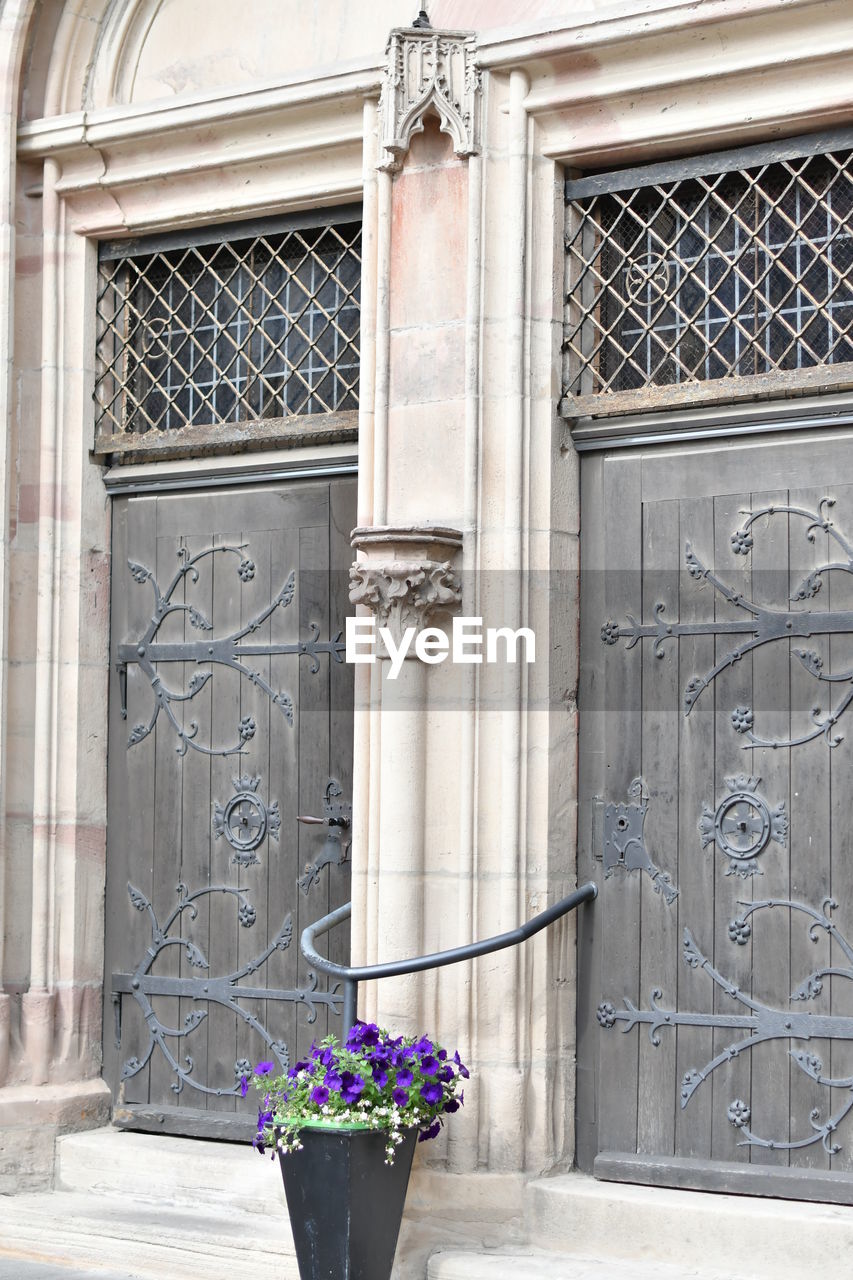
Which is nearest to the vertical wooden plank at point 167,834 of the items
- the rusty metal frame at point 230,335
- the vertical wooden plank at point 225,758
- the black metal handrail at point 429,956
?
the vertical wooden plank at point 225,758

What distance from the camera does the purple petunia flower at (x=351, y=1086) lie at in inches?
184

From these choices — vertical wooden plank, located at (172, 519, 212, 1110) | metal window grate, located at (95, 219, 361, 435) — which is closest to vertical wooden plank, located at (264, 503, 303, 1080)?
vertical wooden plank, located at (172, 519, 212, 1110)

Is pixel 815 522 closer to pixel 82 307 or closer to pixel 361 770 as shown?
pixel 361 770

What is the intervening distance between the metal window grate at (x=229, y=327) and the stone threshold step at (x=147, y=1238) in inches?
105

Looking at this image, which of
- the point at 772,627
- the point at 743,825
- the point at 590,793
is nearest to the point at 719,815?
the point at 743,825

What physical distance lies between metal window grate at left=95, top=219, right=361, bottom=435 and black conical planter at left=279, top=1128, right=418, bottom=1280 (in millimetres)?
2479

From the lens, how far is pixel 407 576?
5219mm

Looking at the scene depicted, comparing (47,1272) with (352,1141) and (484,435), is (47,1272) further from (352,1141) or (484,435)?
(484,435)

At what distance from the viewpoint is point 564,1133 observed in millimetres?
5312

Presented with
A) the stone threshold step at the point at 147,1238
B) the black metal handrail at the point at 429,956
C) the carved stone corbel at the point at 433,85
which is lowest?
the stone threshold step at the point at 147,1238

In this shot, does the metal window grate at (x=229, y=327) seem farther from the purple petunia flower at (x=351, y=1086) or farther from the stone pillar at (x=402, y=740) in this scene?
the purple petunia flower at (x=351, y=1086)

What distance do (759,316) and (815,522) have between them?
653 mm

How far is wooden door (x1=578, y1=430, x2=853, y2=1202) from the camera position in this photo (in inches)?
196

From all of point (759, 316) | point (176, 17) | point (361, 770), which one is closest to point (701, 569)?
point (759, 316)
